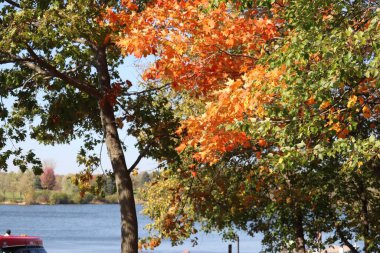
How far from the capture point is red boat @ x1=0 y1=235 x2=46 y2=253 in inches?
636

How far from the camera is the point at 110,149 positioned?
19312 millimetres

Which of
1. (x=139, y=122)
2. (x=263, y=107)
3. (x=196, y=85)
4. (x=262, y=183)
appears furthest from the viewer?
(x=262, y=183)

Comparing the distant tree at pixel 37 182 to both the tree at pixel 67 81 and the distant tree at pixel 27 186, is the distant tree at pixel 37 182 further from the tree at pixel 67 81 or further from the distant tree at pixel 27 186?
the tree at pixel 67 81

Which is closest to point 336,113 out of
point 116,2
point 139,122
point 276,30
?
point 276,30

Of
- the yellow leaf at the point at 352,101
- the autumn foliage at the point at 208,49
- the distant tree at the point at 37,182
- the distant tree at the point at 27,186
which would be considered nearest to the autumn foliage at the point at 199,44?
the autumn foliage at the point at 208,49

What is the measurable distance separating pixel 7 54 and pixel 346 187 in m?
12.0

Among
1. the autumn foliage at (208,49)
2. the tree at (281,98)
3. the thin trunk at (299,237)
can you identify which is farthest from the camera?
the thin trunk at (299,237)

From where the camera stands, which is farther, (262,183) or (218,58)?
(262,183)

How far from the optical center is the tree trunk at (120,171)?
18.9 meters

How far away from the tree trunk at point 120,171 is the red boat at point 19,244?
2.58 metres

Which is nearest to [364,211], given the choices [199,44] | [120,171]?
[120,171]

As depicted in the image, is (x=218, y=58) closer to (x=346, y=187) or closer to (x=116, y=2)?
(x=116, y=2)

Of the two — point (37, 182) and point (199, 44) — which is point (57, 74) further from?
point (37, 182)

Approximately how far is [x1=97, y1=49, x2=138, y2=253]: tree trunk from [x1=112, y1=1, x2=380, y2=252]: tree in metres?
1.77
